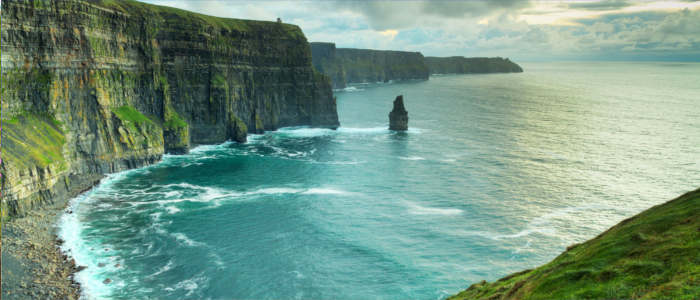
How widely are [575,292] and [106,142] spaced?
90292 millimetres

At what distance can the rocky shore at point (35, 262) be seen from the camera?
140 ft

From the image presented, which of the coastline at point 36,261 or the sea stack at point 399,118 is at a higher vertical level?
the sea stack at point 399,118

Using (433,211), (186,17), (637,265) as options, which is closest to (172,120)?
(186,17)

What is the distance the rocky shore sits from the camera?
4275 cm

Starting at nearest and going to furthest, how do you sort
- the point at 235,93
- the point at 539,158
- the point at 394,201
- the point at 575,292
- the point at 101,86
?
the point at 575,292 → the point at 394,201 → the point at 101,86 → the point at 539,158 → the point at 235,93

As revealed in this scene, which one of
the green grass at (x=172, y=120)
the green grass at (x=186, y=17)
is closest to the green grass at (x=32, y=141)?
the green grass at (x=172, y=120)

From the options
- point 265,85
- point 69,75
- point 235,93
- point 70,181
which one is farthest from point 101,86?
point 265,85

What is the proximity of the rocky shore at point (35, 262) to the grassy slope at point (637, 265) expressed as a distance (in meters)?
42.8

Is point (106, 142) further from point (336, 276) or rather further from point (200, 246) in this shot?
point (336, 276)

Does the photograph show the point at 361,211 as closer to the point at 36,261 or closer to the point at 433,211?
the point at 433,211

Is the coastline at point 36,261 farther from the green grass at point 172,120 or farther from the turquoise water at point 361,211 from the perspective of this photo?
the green grass at point 172,120

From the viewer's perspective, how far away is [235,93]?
13225 cm

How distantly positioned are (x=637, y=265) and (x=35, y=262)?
56.9 meters

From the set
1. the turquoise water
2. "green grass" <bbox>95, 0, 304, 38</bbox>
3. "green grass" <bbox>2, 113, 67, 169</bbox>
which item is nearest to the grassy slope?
the turquoise water
